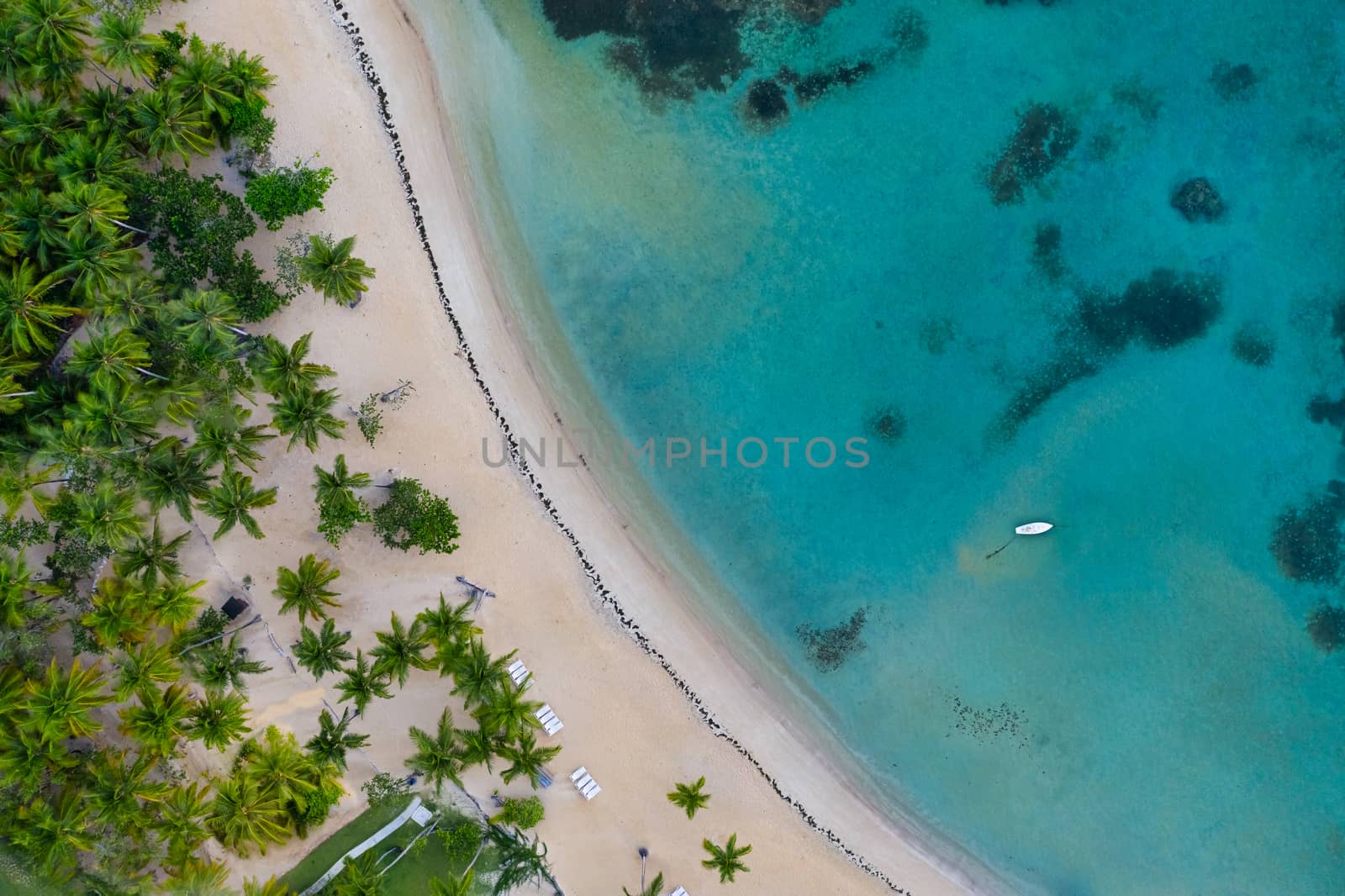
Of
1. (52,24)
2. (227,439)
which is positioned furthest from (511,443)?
(52,24)

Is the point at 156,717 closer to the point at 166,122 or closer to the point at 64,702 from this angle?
the point at 64,702

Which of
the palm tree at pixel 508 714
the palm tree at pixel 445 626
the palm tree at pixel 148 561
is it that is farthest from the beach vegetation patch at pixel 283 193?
the palm tree at pixel 508 714

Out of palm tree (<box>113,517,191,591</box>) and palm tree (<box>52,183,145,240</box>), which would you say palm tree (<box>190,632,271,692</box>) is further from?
palm tree (<box>52,183,145,240</box>)

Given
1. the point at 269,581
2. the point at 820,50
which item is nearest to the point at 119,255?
the point at 269,581

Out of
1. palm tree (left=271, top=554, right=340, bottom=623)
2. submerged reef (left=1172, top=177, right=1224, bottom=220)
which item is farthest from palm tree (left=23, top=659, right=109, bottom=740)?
submerged reef (left=1172, top=177, right=1224, bottom=220)

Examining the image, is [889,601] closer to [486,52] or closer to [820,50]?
[820,50]

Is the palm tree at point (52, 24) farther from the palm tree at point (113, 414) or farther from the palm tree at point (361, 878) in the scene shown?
the palm tree at point (361, 878)

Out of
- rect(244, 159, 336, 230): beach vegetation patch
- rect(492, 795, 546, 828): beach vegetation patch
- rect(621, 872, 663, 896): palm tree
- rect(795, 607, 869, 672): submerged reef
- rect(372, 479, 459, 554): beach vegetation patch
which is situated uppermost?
rect(244, 159, 336, 230): beach vegetation patch
